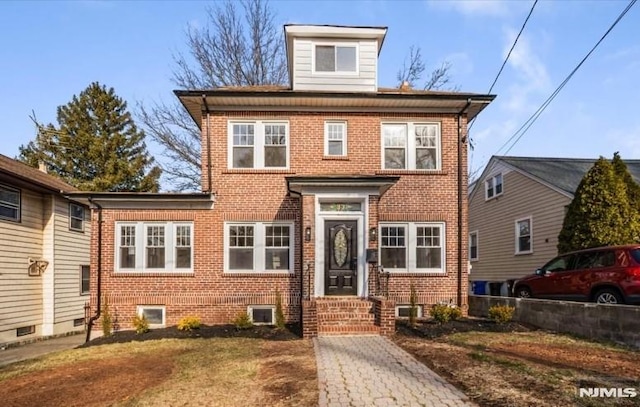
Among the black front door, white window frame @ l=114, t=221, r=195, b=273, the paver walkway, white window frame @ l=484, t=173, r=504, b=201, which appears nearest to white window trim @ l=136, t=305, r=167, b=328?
white window frame @ l=114, t=221, r=195, b=273

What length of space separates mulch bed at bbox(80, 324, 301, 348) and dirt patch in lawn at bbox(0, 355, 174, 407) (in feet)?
6.52

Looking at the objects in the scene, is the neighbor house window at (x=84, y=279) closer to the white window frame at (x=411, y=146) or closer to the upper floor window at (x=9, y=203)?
the upper floor window at (x=9, y=203)

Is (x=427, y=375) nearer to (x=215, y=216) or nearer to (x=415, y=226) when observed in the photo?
(x=415, y=226)

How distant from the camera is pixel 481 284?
20531mm

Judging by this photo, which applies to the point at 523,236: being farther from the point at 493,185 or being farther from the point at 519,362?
the point at 519,362

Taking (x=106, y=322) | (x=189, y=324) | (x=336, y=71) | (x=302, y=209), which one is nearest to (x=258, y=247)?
(x=302, y=209)

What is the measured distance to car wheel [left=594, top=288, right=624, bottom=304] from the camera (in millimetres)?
10212

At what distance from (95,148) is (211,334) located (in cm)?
2104

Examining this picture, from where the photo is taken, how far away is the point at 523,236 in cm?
1975

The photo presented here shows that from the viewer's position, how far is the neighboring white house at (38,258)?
13.8 m

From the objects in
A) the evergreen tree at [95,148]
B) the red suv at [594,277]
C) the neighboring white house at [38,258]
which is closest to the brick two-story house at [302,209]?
the red suv at [594,277]

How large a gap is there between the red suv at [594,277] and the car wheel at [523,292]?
0.63 feet

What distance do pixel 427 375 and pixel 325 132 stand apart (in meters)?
8.14

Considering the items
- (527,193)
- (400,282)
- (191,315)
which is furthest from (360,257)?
(527,193)
